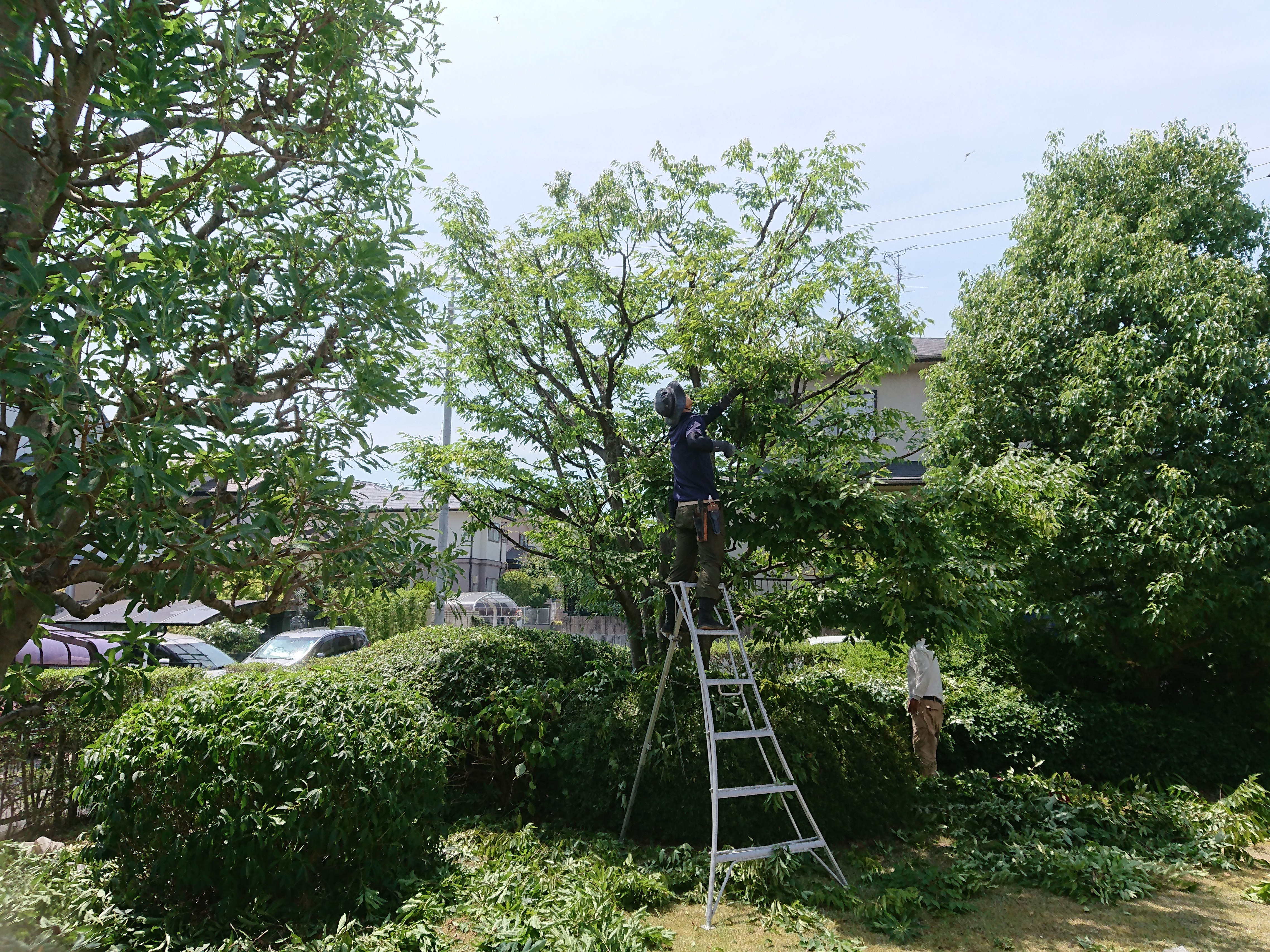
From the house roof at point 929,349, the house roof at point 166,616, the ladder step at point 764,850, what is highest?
the house roof at point 929,349

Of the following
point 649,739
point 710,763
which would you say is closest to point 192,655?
point 649,739

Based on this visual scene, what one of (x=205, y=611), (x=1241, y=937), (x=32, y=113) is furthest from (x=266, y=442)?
(x=205, y=611)

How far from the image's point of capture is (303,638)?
18.5m

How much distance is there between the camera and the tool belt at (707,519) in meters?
7.16

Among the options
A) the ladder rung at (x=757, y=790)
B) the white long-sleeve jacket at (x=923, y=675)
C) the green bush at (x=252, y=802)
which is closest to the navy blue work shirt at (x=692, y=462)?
the ladder rung at (x=757, y=790)

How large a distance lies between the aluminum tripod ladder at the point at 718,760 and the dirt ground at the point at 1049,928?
24cm

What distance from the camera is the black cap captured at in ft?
24.4

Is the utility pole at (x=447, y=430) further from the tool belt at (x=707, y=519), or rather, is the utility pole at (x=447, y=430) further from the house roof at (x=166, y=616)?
the house roof at (x=166, y=616)

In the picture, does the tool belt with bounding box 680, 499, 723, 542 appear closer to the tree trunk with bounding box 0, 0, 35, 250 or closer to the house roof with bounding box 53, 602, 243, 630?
the tree trunk with bounding box 0, 0, 35, 250

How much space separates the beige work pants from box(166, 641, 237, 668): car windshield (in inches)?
540

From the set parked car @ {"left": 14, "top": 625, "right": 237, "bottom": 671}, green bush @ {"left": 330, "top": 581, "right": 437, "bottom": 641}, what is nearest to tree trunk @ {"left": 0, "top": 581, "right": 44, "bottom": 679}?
parked car @ {"left": 14, "top": 625, "right": 237, "bottom": 671}

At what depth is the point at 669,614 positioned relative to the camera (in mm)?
8156

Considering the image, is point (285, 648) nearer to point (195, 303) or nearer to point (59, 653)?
point (59, 653)

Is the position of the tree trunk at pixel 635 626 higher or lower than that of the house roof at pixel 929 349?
lower
